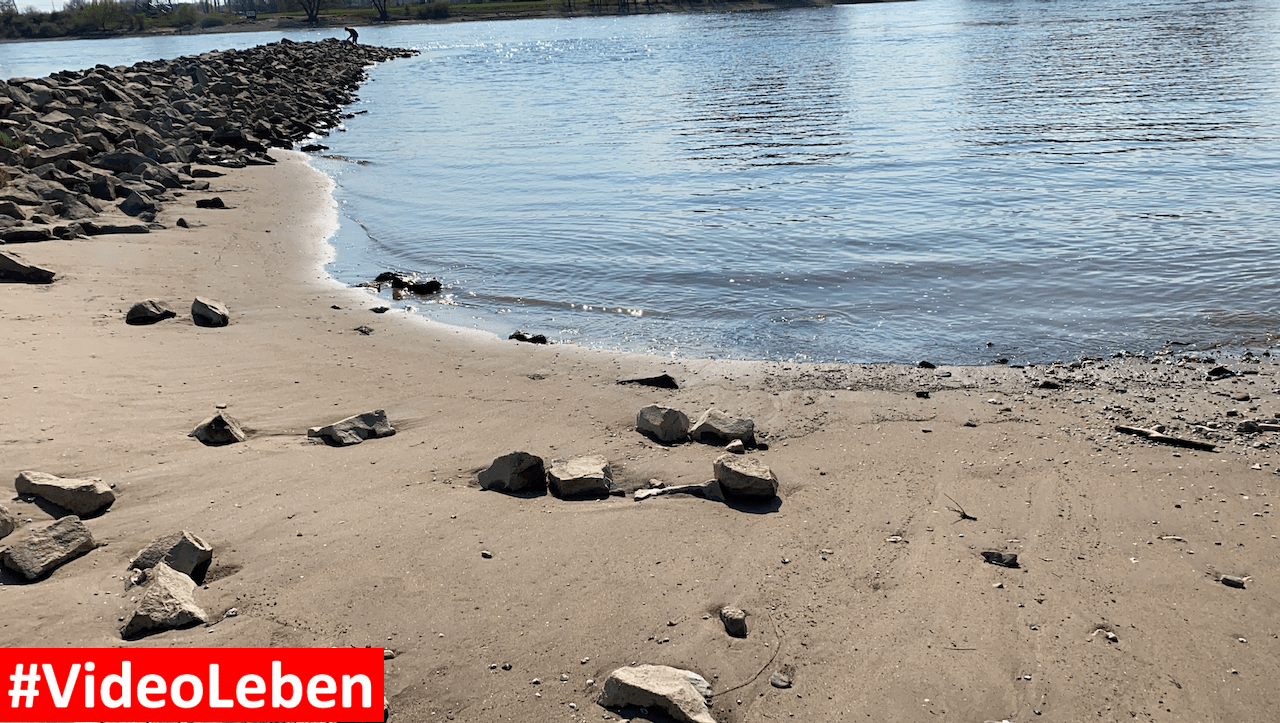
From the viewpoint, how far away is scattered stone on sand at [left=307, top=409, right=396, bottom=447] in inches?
205

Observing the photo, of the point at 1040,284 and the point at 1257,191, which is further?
the point at 1257,191

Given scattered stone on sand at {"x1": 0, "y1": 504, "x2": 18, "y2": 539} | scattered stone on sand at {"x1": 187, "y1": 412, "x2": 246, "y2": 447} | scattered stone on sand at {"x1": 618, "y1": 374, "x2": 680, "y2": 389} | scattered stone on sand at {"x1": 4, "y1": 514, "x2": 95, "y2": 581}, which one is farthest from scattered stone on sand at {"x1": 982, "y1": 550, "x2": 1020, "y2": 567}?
scattered stone on sand at {"x1": 0, "y1": 504, "x2": 18, "y2": 539}

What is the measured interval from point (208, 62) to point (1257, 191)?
38.6 metres

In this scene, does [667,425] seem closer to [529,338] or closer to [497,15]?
[529,338]

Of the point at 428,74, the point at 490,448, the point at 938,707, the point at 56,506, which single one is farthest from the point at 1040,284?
the point at 428,74

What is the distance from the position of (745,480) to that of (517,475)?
1.16 m

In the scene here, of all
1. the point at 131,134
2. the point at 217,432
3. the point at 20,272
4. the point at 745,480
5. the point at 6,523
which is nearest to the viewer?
the point at 6,523

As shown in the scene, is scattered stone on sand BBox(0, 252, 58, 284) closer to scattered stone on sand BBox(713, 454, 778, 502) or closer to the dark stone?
scattered stone on sand BBox(713, 454, 778, 502)

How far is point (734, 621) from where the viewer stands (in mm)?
3539

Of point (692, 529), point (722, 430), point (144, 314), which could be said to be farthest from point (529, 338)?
point (692, 529)

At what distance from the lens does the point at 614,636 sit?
350 centimetres

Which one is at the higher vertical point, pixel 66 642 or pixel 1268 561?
pixel 66 642

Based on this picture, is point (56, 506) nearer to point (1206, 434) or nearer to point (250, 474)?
point (250, 474)

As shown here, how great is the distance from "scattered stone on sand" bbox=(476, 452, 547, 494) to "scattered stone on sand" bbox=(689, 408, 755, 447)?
3.57ft
